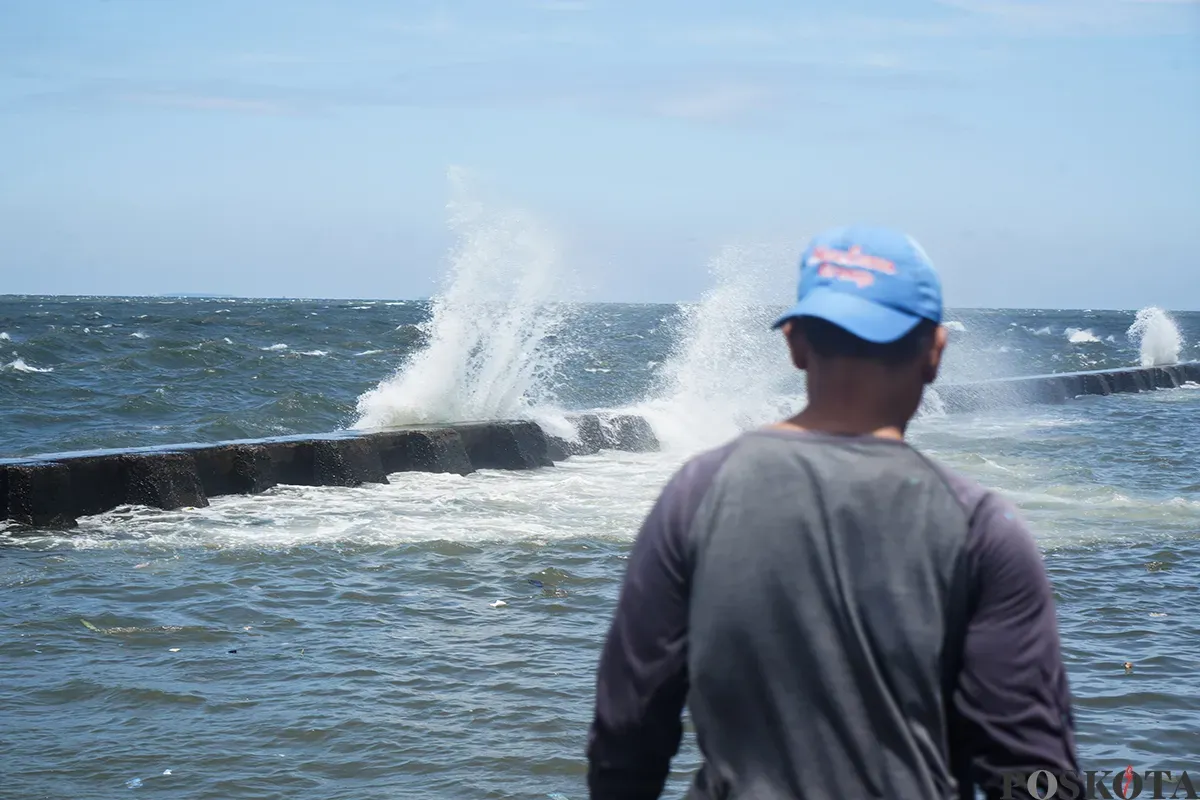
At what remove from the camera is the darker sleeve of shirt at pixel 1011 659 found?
1566 mm

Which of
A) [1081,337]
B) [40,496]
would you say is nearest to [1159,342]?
[1081,337]

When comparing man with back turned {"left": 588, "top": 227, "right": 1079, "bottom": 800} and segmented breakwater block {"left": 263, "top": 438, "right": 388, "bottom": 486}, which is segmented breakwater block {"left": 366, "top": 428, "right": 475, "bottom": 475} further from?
man with back turned {"left": 588, "top": 227, "right": 1079, "bottom": 800}

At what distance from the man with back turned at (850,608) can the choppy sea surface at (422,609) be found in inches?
125

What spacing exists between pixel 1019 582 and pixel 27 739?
180 inches

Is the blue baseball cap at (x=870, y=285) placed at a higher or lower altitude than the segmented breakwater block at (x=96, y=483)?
higher

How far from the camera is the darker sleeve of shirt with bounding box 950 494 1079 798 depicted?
1566 mm

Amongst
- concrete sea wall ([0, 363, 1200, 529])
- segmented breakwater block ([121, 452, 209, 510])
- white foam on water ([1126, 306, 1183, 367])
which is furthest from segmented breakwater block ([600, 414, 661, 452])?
white foam on water ([1126, 306, 1183, 367])

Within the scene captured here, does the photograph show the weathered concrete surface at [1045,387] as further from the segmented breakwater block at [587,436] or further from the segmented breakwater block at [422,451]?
the segmented breakwater block at [422,451]

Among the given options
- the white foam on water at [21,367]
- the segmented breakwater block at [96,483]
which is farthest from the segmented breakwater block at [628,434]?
the white foam on water at [21,367]

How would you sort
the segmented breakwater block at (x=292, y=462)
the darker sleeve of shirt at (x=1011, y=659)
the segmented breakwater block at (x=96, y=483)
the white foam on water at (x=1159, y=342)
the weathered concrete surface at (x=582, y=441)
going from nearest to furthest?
the darker sleeve of shirt at (x=1011, y=659), the segmented breakwater block at (x=96, y=483), the segmented breakwater block at (x=292, y=462), the weathered concrete surface at (x=582, y=441), the white foam on water at (x=1159, y=342)

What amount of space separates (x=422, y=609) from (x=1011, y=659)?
6.04 meters

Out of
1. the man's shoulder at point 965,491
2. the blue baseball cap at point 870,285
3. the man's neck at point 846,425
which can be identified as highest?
the blue baseball cap at point 870,285

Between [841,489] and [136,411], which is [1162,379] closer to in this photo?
[136,411]

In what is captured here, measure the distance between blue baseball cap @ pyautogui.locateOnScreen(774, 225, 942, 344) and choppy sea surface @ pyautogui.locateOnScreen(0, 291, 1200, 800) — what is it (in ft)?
10.9
